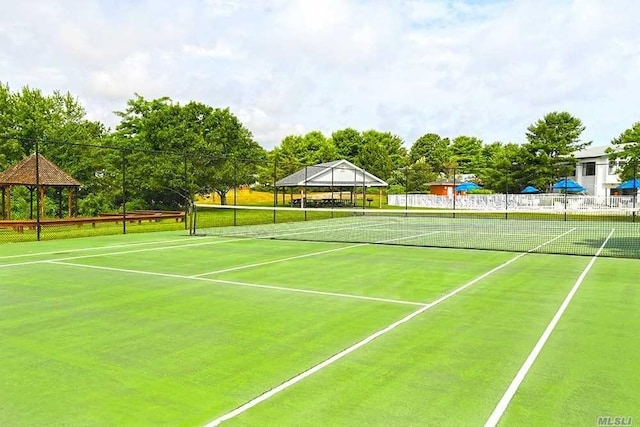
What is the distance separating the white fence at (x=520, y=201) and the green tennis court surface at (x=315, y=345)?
17.6 m

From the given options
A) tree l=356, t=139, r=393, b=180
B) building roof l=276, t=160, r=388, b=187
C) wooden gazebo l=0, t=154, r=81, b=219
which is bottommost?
wooden gazebo l=0, t=154, r=81, b=219

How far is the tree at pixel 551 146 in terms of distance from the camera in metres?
39.0

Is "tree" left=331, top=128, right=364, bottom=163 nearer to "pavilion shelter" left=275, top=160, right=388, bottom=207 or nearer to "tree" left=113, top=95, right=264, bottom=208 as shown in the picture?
"tree" left=113, top=95, right=264, bottom=208

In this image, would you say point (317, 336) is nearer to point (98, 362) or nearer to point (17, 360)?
point (98, 362)

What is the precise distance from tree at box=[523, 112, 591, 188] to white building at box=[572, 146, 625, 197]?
2.92 m

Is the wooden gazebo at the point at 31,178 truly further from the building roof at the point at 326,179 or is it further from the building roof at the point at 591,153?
the building roof at the point at 591,153

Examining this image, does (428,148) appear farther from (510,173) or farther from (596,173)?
(510,173)

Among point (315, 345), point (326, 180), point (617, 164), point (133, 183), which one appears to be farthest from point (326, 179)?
point (315, 345)

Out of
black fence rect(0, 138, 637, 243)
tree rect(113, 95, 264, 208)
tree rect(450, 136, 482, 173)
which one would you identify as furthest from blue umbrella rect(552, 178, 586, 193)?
tree rect(450, 136, 482, 173)

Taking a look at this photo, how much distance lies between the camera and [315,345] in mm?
4844

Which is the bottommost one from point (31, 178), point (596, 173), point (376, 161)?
point (31, 178)

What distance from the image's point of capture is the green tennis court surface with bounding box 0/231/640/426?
3439mm

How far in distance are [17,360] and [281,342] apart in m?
2.26

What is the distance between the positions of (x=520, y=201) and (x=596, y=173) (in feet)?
52.6
